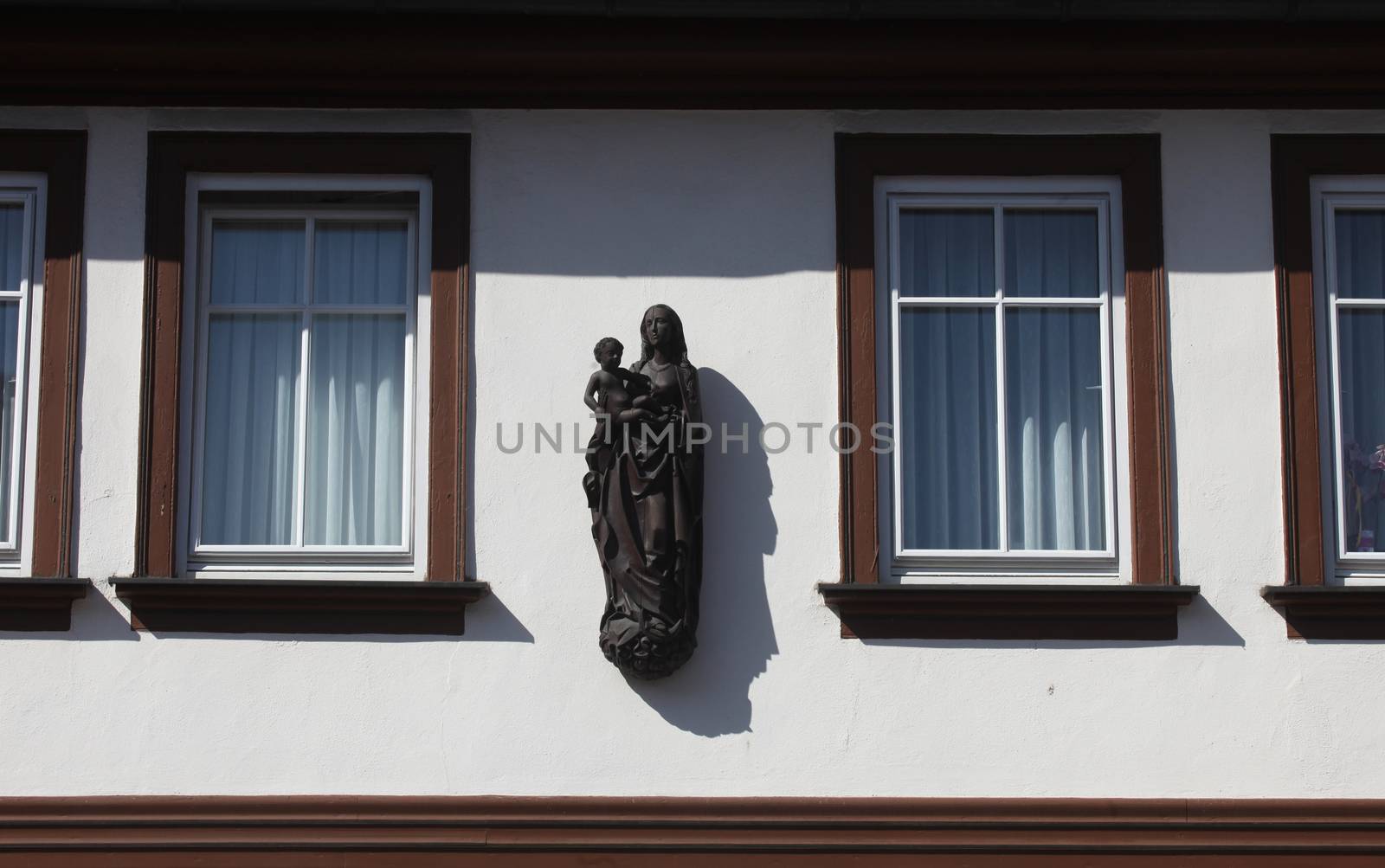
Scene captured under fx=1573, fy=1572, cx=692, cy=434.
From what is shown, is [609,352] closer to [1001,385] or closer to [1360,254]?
[1001,385]

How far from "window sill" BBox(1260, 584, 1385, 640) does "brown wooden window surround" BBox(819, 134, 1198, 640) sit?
44 centimetres

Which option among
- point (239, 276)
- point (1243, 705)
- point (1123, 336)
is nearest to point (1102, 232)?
point (1123, 336)

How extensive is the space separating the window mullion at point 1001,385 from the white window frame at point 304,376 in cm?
256

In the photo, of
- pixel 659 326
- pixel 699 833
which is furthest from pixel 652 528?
pixel 699 833

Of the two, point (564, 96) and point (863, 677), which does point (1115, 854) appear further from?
point (564, 96)

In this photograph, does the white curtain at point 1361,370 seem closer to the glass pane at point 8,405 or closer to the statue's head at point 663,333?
the statue's head at point 663,333

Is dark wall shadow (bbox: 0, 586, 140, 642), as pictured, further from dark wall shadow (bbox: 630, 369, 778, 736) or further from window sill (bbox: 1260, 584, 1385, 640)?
window sill (bbox: 1260, 584, 1385, 640)

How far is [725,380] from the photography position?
695 centimetres

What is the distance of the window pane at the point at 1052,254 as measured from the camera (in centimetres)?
718

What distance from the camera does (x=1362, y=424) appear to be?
23.2ft

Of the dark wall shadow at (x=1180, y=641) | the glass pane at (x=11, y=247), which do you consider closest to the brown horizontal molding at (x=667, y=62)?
the glass pane at (x=11, y=247)

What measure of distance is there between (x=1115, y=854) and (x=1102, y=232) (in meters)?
2.74

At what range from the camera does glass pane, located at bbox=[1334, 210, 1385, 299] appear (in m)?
7.16

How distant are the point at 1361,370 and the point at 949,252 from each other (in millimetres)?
1933
